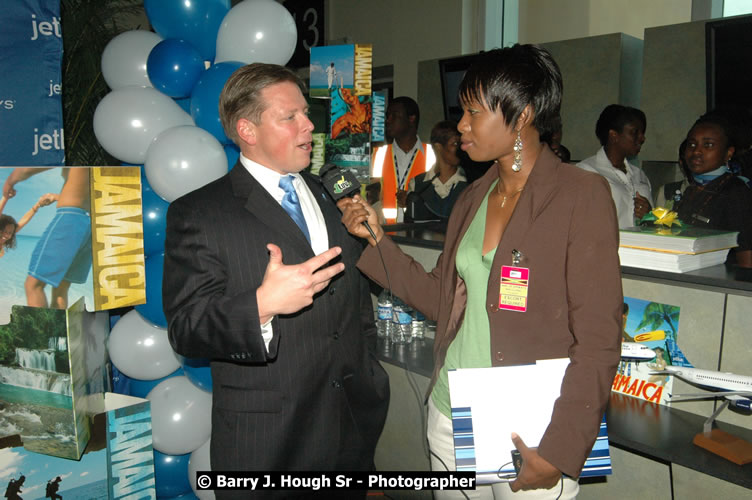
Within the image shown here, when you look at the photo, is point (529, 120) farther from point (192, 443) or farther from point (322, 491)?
point (192, 443)

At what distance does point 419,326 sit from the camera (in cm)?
249

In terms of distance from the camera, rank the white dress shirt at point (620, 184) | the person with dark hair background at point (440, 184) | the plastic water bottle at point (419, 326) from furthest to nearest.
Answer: the person with dark hair background at point (440, 184), the white dress shirt at point (620, 184), the plastic water bottle at point (419, 326)

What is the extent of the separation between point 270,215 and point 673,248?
1165 millimetres

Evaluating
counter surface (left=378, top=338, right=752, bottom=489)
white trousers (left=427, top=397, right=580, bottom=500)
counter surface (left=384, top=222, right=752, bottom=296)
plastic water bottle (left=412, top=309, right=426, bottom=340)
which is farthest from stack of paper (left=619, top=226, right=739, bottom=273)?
plastic water bottle (left=412, top=309, right=426, bottom=340)

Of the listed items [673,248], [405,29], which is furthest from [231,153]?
[405,29]

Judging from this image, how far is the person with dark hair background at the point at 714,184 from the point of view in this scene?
2641mm

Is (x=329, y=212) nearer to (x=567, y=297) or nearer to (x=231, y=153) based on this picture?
(x=567, y=297)

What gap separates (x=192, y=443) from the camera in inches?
94.8

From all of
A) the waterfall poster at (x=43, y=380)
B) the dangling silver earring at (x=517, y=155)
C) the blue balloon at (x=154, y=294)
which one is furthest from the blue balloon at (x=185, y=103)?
the dangling silver earring at (x=517, y=155)

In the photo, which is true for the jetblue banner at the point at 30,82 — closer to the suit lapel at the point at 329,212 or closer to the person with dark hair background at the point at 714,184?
the suit lapel at the point at 329,212

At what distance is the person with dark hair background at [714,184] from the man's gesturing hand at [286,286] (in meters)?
2.22

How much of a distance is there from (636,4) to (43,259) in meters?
6.05

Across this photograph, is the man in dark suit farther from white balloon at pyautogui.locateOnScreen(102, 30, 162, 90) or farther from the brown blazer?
white balloon at pyautogui.locateOnScreen(102, 30, 162, 90)

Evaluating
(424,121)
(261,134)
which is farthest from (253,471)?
(424,121)
